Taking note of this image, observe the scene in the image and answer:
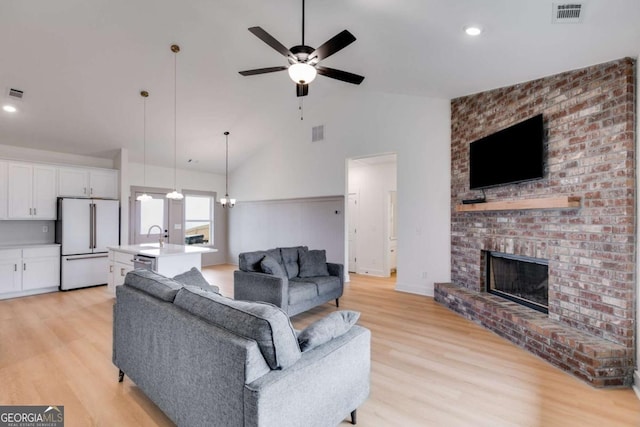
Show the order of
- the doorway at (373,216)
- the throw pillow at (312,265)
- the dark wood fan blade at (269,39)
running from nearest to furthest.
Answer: the dark wood fan blade at (269,39) < the throw pillow at (312,265) < the doorway at (373,216)

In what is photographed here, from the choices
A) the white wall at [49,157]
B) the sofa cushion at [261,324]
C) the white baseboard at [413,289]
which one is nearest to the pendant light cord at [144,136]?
the white wall at [49,157]

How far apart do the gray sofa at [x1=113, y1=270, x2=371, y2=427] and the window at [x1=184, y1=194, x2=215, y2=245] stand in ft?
21.4

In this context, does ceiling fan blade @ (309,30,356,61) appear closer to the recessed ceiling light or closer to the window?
the recessed ceiling light

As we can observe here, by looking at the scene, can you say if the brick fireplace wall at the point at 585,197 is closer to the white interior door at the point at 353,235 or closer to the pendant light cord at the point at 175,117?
the white interior door at the point at 353,235

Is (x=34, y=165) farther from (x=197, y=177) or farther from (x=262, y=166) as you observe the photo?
(x=262, y=166)

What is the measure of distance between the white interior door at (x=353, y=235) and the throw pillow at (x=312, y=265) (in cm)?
307

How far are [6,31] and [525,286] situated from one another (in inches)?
267

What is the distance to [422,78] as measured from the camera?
4.34 metres

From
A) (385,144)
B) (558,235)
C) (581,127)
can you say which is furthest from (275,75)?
(558,235)

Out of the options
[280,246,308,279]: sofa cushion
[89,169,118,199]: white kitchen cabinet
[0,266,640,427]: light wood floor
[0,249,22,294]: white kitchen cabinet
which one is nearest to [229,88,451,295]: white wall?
[0,266,640,427]: light wood floor

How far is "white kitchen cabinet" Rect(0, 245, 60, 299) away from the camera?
5.15 m

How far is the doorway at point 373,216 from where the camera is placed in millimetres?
7309

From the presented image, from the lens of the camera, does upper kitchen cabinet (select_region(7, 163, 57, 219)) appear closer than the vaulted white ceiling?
No

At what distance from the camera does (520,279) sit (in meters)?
3.97
